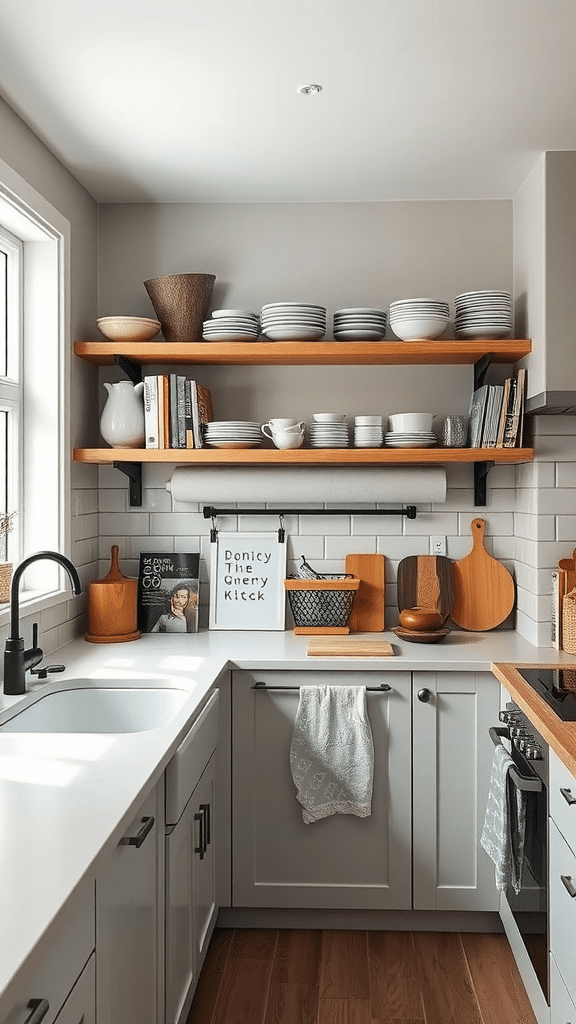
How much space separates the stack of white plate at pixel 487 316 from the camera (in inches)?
123

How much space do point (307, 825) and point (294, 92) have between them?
Result: 2174 mm

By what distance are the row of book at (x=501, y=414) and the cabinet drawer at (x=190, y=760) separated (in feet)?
4.26

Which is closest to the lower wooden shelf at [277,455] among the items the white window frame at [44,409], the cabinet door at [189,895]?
the white window frame at [44,409]

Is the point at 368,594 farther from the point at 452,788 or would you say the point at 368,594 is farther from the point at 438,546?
the point at 452,788

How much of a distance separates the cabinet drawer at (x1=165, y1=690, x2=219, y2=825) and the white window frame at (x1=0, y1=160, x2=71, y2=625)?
2.48ft

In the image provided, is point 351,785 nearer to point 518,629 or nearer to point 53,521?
point 518,629

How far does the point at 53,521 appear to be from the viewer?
9.98ft

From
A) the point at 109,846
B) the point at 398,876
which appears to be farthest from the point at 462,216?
the point at 109,846

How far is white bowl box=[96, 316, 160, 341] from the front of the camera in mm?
3170

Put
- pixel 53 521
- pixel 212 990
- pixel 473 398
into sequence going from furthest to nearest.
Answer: pixel 473 398, pixel 53 521, pixel 212 990

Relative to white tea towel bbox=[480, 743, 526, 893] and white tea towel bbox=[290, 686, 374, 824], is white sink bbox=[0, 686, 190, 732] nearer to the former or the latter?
white tea towel bbox=[290, 686, 374, 824]

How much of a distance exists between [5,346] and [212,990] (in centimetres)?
205

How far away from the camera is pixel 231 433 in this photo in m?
→ 3.17

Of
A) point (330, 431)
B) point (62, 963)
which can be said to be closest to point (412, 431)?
point (330, 431)
